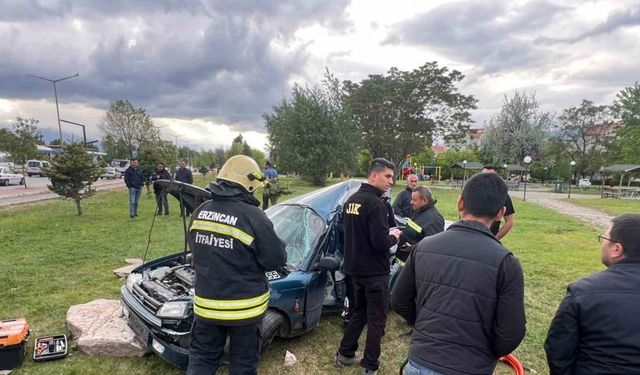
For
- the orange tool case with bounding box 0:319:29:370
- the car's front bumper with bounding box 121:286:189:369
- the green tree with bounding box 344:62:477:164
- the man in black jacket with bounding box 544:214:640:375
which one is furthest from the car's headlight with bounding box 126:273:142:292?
the green tree with bounding box 344:62:477:164

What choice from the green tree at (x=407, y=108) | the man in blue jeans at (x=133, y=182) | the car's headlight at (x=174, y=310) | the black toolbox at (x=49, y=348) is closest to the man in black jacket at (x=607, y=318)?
the car's headlight at (x=174, y=310)

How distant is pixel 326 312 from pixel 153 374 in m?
1.93

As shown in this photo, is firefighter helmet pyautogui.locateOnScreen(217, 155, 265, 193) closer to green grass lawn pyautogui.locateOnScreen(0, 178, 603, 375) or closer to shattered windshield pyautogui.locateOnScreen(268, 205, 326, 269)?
shattered windshield pyautogui.locateOnScreen(268, 205, 326, 269)

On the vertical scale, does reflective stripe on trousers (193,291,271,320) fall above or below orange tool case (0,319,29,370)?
above

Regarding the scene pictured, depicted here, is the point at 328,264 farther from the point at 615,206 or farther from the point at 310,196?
the point at 615,206

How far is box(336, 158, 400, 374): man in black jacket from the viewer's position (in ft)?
10.9

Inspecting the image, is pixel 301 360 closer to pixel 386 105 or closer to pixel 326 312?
pixel 326 312

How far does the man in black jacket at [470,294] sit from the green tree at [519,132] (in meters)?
47.5

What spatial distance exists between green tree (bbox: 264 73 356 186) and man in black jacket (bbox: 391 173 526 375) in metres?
25.9

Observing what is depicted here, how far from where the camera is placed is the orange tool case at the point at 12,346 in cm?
343

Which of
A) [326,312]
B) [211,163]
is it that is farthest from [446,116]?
[211,163]

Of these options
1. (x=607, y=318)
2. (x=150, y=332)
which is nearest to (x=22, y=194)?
(x=150, y=332)

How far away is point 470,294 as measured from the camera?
68.1 inches

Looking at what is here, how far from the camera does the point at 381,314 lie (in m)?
3.38
